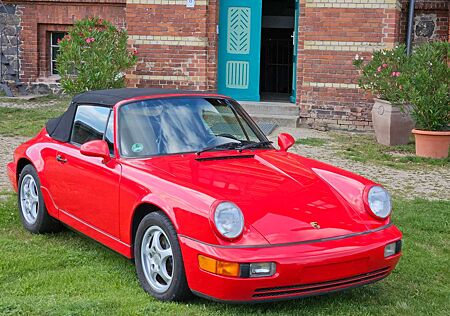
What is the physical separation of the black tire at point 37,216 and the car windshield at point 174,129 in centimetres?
130

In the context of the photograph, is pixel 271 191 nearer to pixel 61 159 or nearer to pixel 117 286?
pixel 117 286

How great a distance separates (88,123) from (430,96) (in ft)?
21.4

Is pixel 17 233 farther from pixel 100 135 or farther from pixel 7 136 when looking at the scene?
pixel 7 136

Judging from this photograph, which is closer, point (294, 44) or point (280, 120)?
point (280, 120)

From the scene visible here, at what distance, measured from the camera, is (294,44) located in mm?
14969

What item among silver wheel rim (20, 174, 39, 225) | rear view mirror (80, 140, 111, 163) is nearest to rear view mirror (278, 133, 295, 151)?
rear view mirror (80, 140, 111, 163)

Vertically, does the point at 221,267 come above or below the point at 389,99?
below

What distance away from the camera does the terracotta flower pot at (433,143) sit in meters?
11.0

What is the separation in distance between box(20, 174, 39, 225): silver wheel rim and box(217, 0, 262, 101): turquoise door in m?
8.86

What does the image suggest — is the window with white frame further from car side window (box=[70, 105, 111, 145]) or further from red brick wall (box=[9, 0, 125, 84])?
car side window (box=[70, 105, 111, 145])

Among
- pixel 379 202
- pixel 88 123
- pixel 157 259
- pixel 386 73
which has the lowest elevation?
pixel 157 259

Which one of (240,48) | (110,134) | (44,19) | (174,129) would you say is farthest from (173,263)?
(44,19)

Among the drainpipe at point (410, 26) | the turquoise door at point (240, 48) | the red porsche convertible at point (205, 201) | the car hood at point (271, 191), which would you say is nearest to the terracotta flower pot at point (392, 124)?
the drainpipe at point (410, 26)

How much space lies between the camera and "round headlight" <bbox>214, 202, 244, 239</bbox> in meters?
4.21
